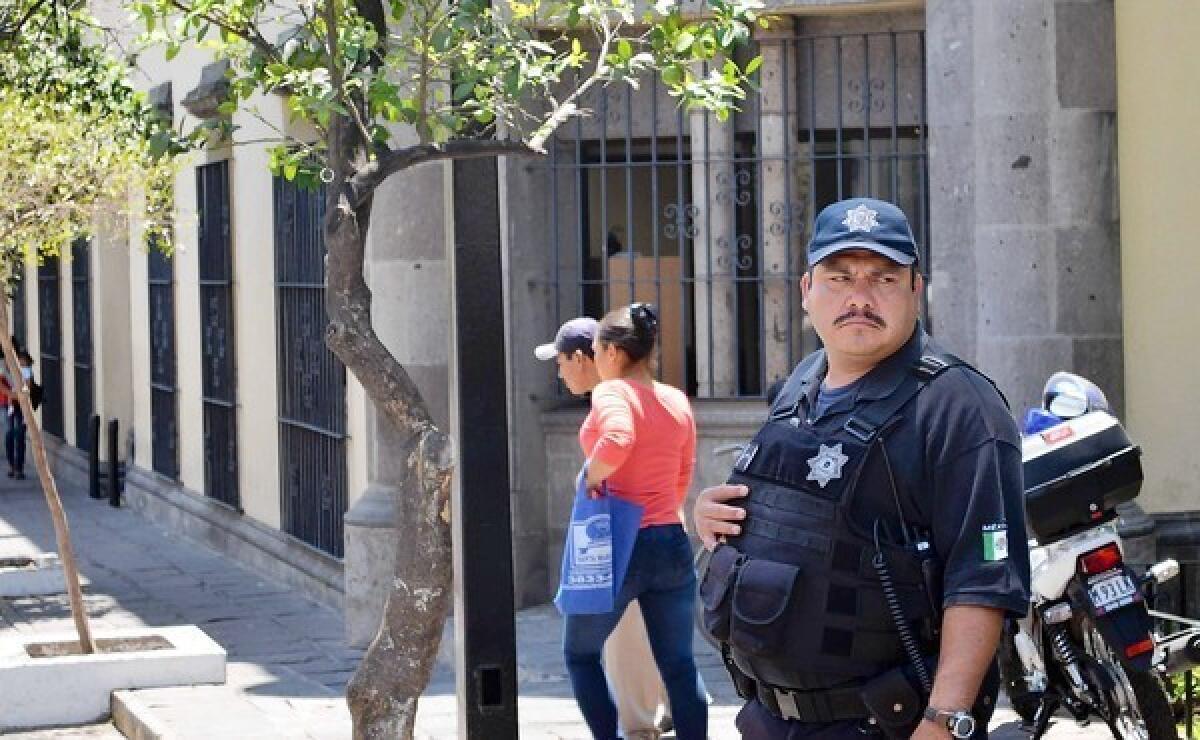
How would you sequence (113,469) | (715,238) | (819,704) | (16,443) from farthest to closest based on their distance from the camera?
(16,443) → (113,469) → (715,238) → (819,704)

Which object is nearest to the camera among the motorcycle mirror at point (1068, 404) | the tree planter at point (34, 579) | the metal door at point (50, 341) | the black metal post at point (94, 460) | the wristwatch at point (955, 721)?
the wristwatch at point (955, 721)

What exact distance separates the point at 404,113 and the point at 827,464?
2961 mm

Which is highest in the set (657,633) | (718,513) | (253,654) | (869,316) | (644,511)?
(869,316)

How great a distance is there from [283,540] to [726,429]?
4.54 meters

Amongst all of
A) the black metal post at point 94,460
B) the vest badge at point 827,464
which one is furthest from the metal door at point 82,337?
the vest badge at point 827,464

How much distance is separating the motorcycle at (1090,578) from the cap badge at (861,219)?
2924mm

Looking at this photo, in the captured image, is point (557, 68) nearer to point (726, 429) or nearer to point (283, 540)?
point (726, 429)

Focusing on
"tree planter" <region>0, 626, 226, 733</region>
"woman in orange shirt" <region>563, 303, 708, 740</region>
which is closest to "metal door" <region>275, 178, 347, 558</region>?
"tree planter" <region>0, 626, 226, 733</region>

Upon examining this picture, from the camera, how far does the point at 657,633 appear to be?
26.1ft

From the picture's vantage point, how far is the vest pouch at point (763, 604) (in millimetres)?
4371

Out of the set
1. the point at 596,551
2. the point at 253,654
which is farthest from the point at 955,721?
the point at 253,654

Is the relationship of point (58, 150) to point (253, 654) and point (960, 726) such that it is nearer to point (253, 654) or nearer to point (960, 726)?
point (253, 654)

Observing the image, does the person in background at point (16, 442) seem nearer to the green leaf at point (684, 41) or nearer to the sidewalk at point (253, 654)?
the sidewalk at point (253, 654)

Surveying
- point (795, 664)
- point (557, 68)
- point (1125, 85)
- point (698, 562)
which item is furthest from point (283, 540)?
point (795, 664)
